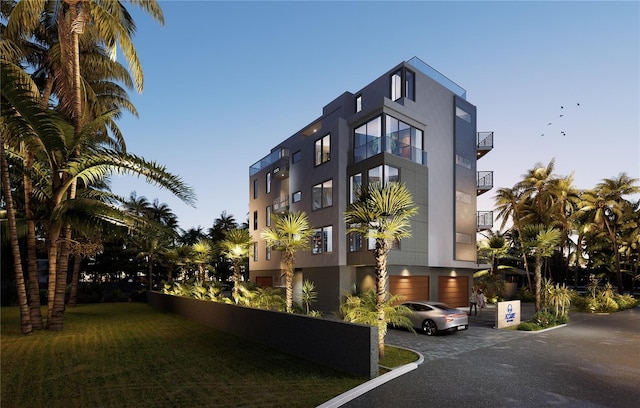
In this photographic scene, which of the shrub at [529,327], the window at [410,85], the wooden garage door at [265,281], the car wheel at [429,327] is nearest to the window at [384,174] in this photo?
the window at [410,85]

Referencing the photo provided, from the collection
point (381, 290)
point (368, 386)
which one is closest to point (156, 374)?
point (368, 386)

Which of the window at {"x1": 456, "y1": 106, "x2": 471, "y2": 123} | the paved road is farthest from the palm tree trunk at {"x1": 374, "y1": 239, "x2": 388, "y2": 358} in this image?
the window at {"x1": 456, "y1": 106, "x2": 471, "y2": 123}

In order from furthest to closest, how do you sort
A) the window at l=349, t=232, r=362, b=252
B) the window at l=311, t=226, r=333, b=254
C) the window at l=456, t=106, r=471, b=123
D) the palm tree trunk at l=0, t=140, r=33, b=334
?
1. the window at l=456, t=106, r=471, b=123
2. the window at l=311, t=226, r=333, b=254
3. the window at l=349, t=232, r=362, b=252
4. the palm tree trunk at l=0, t=140, r=33, b=334

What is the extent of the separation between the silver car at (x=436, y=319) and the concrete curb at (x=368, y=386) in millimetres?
4795

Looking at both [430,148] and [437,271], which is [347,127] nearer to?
[430,148]

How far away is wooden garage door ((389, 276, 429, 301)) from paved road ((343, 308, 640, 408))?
6543 millimetres

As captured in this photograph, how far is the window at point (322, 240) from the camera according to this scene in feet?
77.9

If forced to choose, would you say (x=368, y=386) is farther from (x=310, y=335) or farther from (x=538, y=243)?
(x=538, y=243)

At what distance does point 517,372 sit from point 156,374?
8.67 metres

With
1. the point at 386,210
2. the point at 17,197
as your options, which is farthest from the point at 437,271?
the point at 17,197

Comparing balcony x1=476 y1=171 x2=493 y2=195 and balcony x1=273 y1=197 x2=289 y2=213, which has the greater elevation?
balcony x1=476 y1=171 x2=493 y2=195

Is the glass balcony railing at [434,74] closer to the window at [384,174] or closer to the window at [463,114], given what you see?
the window at [463,114]

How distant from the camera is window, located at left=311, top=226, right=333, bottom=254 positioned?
77.9 feet

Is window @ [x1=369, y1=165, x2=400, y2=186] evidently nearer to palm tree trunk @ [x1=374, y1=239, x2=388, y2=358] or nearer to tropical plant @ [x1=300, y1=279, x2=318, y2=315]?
tropical plant @ [x1=300, y1=279, x2=318, y2=315]
